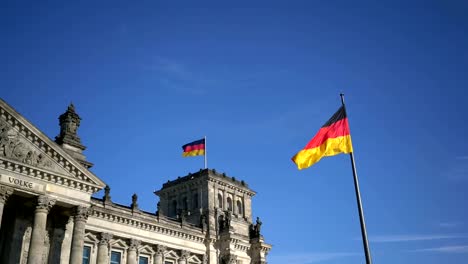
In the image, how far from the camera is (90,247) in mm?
38281

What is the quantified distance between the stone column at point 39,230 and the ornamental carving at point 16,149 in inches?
94.0

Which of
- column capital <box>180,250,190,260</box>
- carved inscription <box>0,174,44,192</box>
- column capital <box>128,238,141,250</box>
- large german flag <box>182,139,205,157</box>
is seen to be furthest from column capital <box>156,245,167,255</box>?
carved inscription <box>0,174,44,192</box>

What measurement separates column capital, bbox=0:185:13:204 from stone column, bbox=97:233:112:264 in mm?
11654

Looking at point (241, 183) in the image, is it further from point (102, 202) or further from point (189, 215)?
point (102, 202)

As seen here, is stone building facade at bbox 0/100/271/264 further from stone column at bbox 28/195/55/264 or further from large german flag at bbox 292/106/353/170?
large german flag at bbox 292/106/353/170

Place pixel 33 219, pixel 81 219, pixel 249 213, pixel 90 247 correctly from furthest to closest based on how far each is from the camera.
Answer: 1. pixel 249 213
2. pixel 90 247
3. pixel 81 219
4. pixel 33 219

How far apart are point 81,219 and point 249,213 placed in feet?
91.2

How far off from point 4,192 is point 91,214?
1059 centimetres

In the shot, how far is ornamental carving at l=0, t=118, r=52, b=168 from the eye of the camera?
2960cm

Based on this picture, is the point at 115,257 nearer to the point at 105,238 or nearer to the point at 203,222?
the point at 105,238

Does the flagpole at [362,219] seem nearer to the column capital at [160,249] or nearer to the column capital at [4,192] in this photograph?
the column capital at [4,192]

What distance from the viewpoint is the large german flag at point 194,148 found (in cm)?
5320

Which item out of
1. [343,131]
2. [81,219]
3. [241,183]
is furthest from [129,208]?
[343,131]

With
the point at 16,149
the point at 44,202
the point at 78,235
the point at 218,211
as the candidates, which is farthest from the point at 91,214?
the point at 218,211
